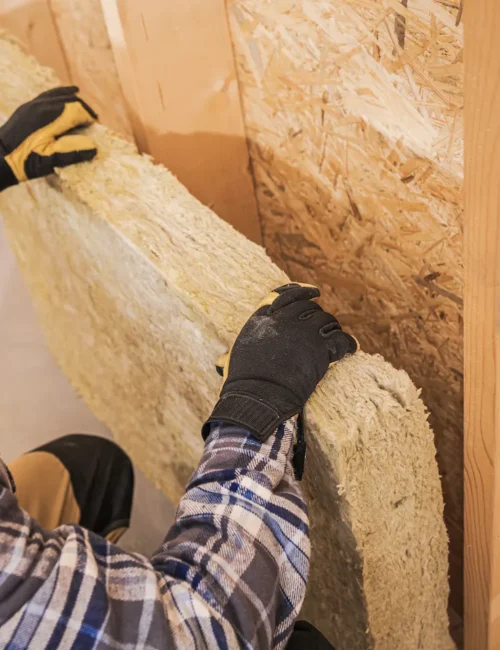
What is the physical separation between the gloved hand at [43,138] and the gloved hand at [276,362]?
614 mm

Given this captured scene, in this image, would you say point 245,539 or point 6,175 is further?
point 6,175

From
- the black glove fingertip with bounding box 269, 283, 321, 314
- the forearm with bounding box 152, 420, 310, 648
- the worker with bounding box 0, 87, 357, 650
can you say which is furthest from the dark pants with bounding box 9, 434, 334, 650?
the black glove fingertip with bounding box 269, 283, 321, 314

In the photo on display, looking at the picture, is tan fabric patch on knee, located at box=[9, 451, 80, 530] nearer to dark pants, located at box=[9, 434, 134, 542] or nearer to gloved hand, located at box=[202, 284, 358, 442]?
dark pants, located at box=[9, 434, 134, 542]

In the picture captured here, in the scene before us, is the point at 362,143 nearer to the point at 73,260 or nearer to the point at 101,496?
the point at 73,260

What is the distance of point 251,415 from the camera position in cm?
90

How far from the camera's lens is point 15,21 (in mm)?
1840

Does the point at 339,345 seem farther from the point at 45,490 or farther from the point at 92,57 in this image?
the point at 92,57

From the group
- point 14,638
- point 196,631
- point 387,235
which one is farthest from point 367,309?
point 14,638

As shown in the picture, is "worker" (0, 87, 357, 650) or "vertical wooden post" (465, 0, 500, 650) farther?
"worker" (0, 87, 357, 650)

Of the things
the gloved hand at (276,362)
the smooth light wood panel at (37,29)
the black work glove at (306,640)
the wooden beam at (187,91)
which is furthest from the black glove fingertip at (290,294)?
the smooth light wood panel at (37,29)

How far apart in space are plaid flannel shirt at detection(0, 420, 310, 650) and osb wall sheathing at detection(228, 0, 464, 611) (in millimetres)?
489

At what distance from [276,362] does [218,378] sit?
25 centimetres

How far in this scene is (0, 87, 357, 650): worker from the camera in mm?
733

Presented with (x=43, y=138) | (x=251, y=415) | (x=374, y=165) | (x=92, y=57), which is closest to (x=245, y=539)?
(x=251, y=415)
